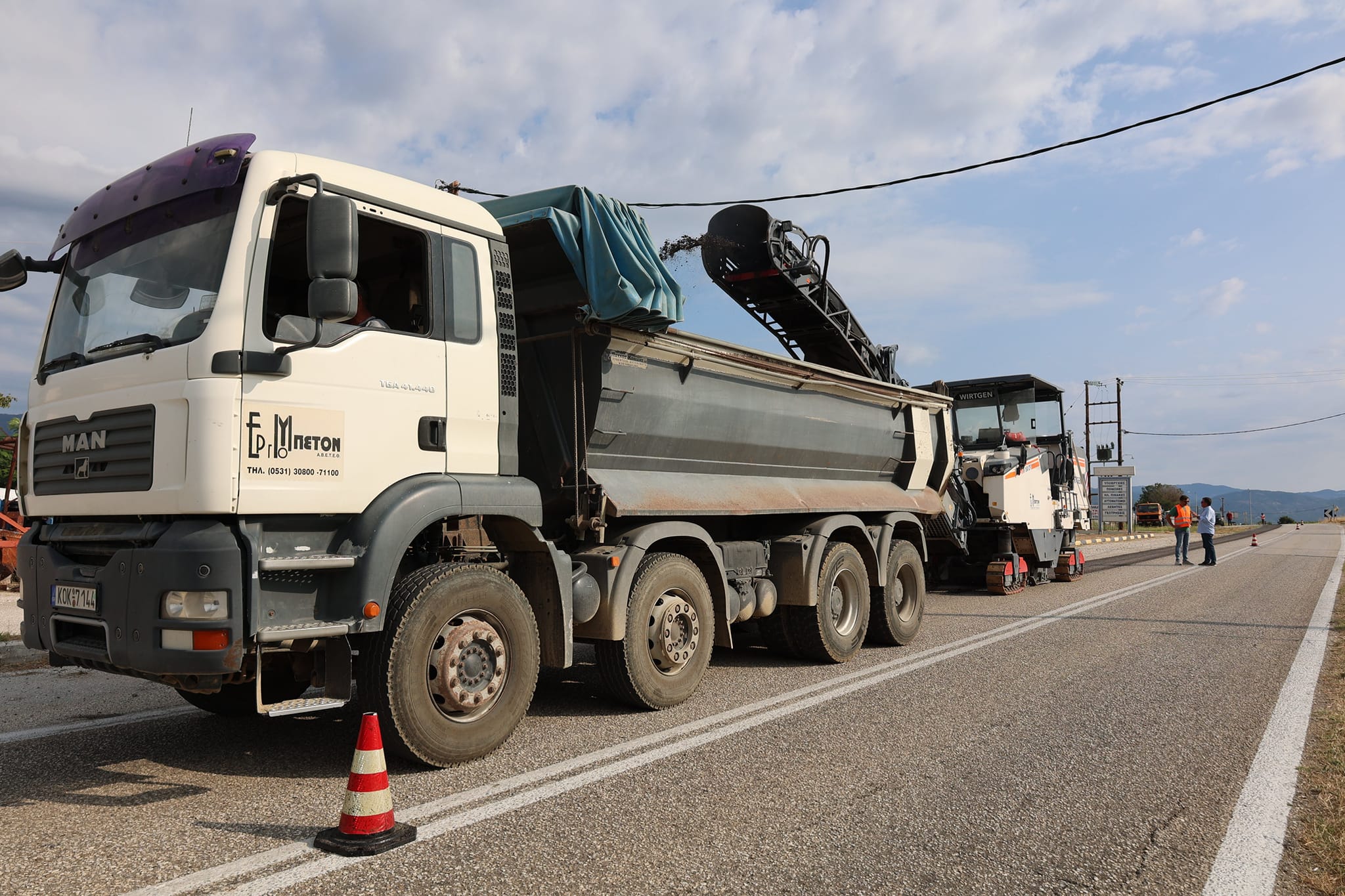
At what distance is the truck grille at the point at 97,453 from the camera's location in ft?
13.6

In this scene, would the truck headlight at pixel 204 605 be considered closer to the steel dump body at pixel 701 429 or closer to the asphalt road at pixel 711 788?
the asphalt road at pixel 711 788

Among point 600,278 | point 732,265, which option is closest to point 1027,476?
point 732,265

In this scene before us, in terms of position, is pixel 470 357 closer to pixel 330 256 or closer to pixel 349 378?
pixel 349 378

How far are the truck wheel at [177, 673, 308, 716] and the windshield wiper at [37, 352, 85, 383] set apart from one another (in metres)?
2.00

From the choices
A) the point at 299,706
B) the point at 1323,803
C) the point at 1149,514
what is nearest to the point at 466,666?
the point at 299,706

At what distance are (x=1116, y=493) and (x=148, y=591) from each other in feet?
169

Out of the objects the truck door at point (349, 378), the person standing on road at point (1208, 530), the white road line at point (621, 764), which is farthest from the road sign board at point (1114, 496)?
the truck door at point (349, 378)

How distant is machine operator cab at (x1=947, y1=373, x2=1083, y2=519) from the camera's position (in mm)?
14930

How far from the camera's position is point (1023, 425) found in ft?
52.2

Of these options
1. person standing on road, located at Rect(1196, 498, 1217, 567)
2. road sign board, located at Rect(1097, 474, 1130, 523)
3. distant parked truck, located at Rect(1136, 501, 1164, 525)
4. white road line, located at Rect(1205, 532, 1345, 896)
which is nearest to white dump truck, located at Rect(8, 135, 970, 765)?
white road line, located at Rect(1205, 532, 1345, 896)

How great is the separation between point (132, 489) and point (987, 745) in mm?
4526

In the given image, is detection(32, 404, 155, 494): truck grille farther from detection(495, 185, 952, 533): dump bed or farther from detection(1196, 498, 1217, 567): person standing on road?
detection(1196, 498, 1217, 567): person standing on road

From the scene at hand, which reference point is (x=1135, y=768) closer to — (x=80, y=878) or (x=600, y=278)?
(x=600, y=278)

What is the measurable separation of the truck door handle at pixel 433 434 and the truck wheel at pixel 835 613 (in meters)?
3.92
